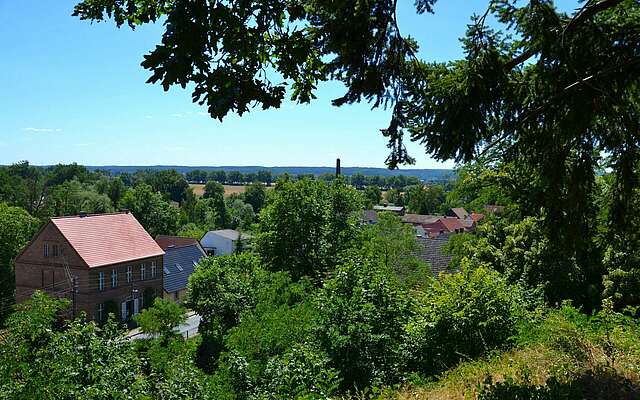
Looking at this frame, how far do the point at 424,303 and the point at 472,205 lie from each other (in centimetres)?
891

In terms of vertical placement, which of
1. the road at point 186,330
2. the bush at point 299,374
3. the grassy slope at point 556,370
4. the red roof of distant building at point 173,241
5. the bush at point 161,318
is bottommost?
the road at point 186,330

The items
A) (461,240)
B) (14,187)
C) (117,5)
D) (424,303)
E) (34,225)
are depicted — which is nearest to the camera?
(117,5)

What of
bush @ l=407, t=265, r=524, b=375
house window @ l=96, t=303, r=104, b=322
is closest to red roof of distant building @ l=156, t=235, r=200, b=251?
house window @ l=96, t=303, r=104, b=322

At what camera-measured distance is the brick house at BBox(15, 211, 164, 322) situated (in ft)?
111

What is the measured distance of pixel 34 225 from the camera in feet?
153

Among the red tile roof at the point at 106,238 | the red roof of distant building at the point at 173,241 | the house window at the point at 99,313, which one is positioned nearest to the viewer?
the house window at the point at 99,313

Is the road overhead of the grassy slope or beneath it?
Result: beneath

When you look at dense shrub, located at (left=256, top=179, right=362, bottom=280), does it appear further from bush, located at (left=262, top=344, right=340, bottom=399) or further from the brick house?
the brick house

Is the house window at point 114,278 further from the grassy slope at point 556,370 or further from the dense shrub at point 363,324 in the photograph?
the grassy slope at point 556,370

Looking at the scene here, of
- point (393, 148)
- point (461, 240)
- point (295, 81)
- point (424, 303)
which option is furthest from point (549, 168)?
point (461, 240)

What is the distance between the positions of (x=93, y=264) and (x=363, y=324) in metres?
29.0

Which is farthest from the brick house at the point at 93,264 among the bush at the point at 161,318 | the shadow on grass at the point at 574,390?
the shadow on grass at the point at 574,390

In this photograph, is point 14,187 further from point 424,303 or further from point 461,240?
point 424,303

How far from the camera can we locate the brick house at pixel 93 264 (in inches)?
1332
